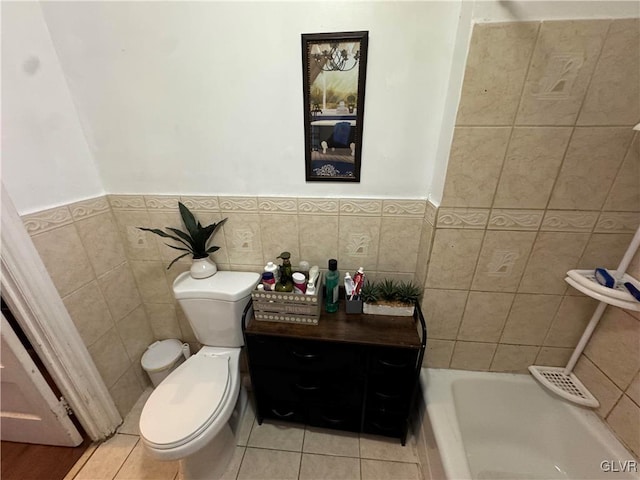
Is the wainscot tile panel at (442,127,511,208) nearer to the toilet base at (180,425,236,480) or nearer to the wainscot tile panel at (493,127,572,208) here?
the wainscot tile panel at (493,127,572,208)

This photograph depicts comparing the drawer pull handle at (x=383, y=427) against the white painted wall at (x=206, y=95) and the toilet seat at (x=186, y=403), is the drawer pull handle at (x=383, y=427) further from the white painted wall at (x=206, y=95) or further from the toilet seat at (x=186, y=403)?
the white painted wall at (x=206, y=95)

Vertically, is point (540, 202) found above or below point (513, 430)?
above

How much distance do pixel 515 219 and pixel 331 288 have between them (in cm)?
78

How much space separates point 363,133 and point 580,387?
143 centimetres

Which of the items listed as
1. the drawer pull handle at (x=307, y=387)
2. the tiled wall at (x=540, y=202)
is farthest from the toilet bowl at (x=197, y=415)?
the tiled wall at (x=540, y=202)

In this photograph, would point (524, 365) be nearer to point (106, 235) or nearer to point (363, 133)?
point (363, 133)

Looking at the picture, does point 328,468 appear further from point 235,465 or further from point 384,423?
point 235,465

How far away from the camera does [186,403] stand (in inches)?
40.5

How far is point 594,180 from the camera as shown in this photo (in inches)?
34.2

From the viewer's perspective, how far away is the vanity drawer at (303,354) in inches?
42.0

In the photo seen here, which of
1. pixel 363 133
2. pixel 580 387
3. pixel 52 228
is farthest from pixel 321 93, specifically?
pixel 580 387

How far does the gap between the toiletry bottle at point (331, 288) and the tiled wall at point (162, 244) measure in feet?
0.37

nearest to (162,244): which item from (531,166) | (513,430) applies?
(531,166)

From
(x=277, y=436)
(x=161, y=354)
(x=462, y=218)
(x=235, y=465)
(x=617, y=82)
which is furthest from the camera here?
(x=161, y=354)
